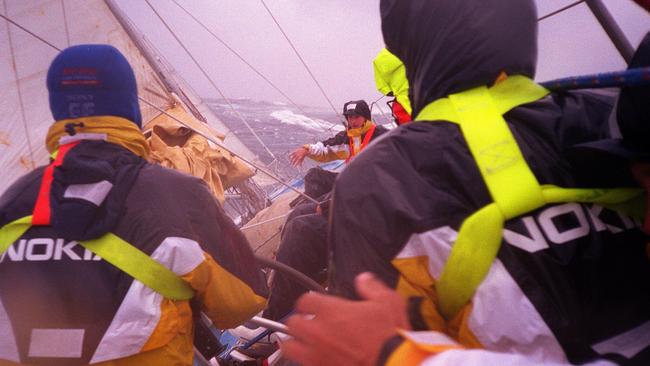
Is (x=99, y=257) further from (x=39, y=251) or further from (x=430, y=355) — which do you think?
(x=430, y=355)

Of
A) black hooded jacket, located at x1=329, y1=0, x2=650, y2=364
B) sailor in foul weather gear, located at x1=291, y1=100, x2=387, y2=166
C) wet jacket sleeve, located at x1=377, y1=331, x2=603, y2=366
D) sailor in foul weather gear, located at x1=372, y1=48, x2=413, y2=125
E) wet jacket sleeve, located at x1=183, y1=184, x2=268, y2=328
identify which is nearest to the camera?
wet jacket sleeve, located at x1=377, y1=331, x2=603, y2=366

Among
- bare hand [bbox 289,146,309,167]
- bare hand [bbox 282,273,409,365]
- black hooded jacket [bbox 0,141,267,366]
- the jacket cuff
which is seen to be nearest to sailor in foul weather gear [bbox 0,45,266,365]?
black hooded jacket [bbox 0,141,267,366]

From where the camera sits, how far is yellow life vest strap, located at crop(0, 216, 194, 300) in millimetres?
1044

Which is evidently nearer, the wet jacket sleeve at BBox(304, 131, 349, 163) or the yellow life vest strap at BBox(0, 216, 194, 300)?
the yellow life vest strap at BBox(0, 216, 194, 300)

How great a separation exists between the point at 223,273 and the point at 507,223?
0.92 meters

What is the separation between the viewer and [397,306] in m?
0.56

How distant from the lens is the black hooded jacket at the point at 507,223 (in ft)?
2.05

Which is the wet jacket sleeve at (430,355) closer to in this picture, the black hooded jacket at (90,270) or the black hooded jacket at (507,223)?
the black hooded jacket at (507,223)

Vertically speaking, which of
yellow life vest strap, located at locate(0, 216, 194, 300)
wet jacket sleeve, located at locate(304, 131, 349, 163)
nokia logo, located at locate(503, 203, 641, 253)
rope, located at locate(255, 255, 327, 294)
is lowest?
wet jacket sleeve, located at locate(304, 131, 349, 163)

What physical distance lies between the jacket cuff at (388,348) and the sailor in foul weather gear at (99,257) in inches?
31.1

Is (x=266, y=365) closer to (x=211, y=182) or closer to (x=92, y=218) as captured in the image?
(x=92, y=218)

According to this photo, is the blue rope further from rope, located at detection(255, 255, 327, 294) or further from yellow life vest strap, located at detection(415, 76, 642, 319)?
rope, located at detection(255, 255, 327, 294)

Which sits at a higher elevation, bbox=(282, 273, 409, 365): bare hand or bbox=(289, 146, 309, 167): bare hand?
bbox=(282, 273, 409, 365): bare hand

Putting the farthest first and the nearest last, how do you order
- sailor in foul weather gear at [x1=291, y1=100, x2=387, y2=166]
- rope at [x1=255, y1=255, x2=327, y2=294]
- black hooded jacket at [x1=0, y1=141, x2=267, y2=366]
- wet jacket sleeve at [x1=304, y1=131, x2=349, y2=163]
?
1. wet jacket sleeve at [x1=304, y1=131, x2=349, y2=163]
2. sailor in foul weather gear at [x1=291, y1=100, x2=387, y2=166]
3. rope at [x1=255, y1=255, x2=327, y2=294]
4. black hooded jacket at [x1=0, y1=141, x2=267, y2=366]
